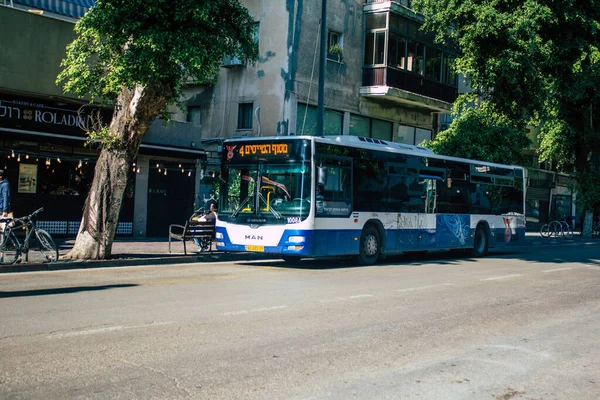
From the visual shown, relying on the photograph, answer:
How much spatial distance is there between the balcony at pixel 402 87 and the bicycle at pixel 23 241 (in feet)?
59.4

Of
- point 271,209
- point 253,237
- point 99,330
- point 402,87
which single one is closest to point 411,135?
point 402,87

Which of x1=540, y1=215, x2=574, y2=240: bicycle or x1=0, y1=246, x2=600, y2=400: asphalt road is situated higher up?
x1=540, y1=215, x2=574, y2=240: bicycle

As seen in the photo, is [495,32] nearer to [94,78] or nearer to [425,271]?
[425,271]

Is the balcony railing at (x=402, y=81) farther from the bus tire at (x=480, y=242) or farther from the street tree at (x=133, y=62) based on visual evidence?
the street tree at (x=133, y=62)

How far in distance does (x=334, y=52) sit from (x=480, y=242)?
Answer: 10.7 m

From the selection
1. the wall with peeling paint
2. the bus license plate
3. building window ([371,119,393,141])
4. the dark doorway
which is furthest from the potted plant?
the bus license plate

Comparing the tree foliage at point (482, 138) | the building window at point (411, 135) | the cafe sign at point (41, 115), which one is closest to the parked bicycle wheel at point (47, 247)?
the cafe sign at point (41, 115)

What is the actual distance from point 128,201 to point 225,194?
781 centimetres

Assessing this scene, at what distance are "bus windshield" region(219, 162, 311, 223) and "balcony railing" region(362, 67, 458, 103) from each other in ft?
48.2

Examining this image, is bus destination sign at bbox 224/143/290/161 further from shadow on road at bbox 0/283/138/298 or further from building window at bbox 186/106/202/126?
building window at bbox 186/106/202/126

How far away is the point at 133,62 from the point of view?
1443 cm

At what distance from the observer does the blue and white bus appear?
15.1 metres

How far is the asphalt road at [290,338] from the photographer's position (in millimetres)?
5492

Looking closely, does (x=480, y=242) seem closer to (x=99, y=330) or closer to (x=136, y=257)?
(x=136, y=257)
